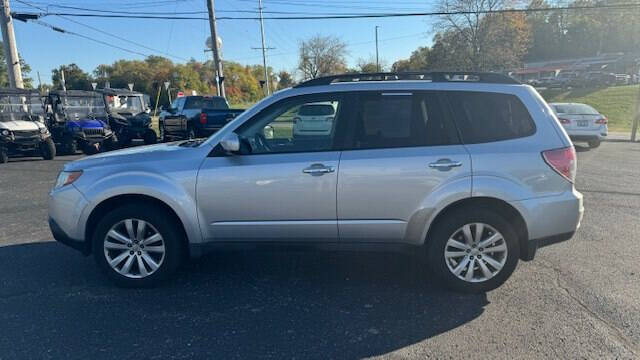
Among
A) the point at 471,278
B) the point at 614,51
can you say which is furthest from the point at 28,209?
the point at 614,51

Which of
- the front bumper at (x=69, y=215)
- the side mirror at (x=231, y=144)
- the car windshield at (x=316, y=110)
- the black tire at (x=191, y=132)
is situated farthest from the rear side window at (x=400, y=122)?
the black tire at (x=191, y=132)

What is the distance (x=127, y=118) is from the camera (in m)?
16.2

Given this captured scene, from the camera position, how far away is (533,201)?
3.68 m

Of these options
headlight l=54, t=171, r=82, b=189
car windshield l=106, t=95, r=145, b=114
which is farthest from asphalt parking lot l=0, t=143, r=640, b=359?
car windshield l=106, t=95, r=145, b=114

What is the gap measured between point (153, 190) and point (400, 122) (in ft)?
7.24

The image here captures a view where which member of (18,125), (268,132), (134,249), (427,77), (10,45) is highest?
(10,45)

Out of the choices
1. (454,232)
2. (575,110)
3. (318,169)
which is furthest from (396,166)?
(575,110)

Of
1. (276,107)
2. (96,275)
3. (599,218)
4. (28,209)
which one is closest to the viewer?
(276,107)

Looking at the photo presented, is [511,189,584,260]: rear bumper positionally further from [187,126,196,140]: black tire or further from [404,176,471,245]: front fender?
[187,126,196,140]: black tire

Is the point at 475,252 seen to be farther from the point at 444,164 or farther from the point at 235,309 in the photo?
the point at 235,309

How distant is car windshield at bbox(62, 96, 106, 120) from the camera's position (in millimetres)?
14916

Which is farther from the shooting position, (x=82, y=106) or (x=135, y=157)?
(x=82, y=106)

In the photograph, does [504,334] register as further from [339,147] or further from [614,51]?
[614,51]

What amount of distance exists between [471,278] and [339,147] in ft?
5.26
